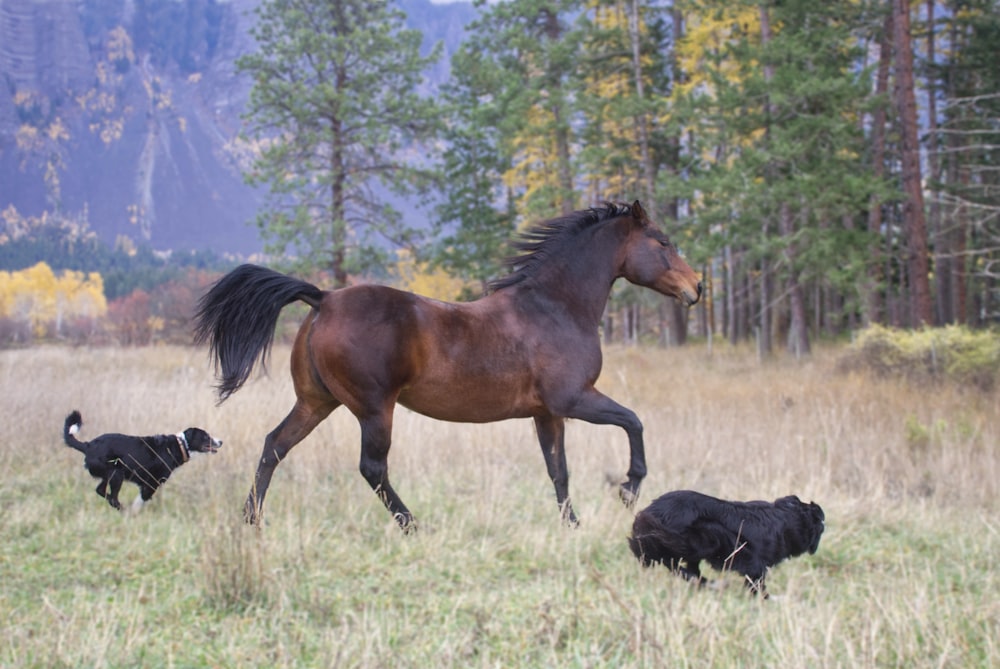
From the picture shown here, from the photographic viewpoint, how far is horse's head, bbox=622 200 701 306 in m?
1.83

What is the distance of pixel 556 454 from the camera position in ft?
6.85

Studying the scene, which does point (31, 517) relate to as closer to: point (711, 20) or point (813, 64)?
point (813, 64)

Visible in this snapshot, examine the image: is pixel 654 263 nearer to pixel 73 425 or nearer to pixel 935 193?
pixel 73 425

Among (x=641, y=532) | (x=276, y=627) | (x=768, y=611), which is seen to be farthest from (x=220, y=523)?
(x=768, y=611)

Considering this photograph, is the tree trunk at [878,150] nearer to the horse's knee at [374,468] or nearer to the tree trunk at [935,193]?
the tree trunk at [935,193]

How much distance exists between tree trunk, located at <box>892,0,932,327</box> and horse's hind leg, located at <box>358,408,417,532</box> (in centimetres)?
1180

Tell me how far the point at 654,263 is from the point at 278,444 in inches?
39.9

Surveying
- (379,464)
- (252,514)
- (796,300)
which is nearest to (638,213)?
(379,464)

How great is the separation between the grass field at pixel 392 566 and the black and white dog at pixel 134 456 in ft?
1.40

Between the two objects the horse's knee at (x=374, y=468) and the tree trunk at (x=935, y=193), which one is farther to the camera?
the tree trunk at (x=935, y=193)

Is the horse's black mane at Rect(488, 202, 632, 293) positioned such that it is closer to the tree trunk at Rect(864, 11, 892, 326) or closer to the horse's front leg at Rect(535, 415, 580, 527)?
the horse's front leg at Rect(535, 415, 580, 527)

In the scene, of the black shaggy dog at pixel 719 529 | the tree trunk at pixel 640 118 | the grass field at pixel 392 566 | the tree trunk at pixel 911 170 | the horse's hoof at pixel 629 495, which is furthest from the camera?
the tree trunk at pixel 640 118

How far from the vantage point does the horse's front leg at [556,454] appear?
202 cm

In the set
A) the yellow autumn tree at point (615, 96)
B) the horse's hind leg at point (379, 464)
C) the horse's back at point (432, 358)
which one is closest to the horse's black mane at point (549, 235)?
the horse's back at point (432, 358)
